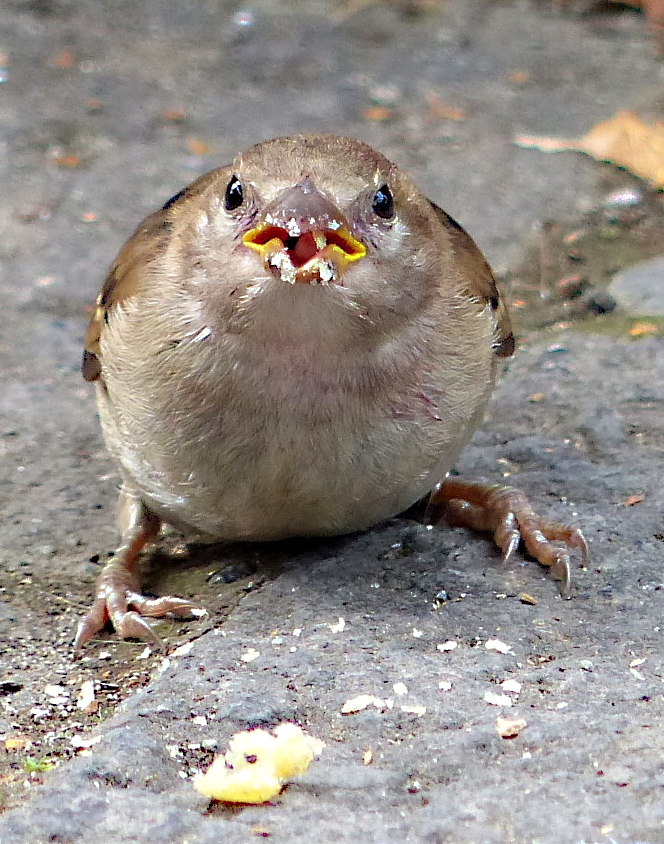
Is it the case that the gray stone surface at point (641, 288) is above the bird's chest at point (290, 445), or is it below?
below

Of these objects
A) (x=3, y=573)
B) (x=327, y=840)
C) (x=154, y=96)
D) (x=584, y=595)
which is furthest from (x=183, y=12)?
(x=327, y=840)

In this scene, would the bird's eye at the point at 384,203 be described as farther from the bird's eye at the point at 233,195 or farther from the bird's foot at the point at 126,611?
the bird's foot at the point at 126,611

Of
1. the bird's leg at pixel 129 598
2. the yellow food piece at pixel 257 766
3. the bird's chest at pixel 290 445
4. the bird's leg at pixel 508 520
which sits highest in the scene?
the bird's chest at pixel 290 445

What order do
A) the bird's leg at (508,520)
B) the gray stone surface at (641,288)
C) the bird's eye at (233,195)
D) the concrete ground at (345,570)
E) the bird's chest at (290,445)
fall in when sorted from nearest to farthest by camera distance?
the concrete ground at (345,570) → the bird's eye at (233,195) → the bird's chest at (290,445) → the bird's leg at (508,520) → the gray stone surface at (641,288)

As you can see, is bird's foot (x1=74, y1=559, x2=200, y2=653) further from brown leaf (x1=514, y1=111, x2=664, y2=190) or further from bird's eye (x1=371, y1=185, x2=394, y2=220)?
brown leaf (x1=514, y1=111, x2=664, y2=190)

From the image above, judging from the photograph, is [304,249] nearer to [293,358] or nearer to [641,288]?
[293,358]

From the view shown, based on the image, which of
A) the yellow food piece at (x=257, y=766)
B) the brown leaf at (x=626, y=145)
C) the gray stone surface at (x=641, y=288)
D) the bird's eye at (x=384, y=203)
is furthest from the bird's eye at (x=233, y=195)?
the brown leaf at (x=626, y=145)

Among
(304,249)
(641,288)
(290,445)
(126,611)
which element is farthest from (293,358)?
(641,288)
